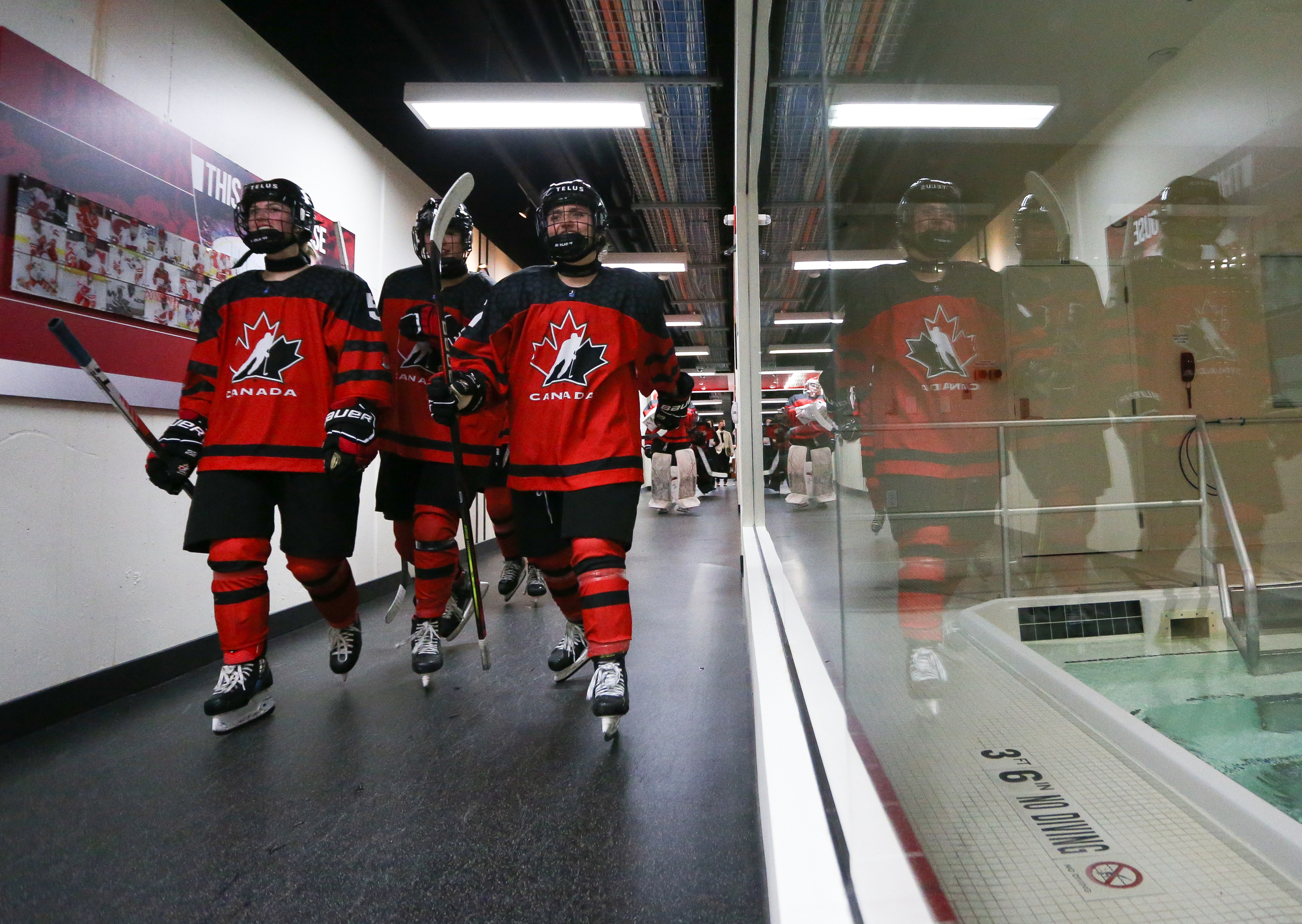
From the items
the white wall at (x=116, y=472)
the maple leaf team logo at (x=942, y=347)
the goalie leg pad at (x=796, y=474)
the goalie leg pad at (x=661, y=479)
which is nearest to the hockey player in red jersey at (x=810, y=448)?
the goalie leg pad at (x=796, y=474)

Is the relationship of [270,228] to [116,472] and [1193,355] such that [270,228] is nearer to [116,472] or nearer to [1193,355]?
[116,472]

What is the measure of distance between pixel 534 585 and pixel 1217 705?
3017mm

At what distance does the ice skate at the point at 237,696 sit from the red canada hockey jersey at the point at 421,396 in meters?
0.77

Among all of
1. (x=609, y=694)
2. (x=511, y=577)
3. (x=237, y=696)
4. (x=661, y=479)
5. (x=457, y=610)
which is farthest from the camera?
(x=661, y=479)

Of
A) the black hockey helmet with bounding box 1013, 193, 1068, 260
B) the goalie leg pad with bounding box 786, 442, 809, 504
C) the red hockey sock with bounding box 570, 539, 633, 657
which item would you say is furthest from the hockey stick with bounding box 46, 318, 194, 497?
the black hockey helmet with bounding box 1013, 193, 1068, 260

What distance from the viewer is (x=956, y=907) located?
1.14ft

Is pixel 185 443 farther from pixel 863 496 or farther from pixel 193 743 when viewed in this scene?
pixel 863 496

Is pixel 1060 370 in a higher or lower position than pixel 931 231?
lower

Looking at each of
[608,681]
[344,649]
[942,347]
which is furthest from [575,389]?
[942,347]

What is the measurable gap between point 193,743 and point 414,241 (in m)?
1.61

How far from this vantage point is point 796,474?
227 centimetres

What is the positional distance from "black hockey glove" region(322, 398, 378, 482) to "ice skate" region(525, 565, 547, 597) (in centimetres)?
157

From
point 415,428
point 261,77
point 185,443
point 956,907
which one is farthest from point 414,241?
point 956,907

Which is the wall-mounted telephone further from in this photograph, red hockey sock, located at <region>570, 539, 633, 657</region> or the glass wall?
red hockey sock, located at <region>570, 539, 633, 657</region>
